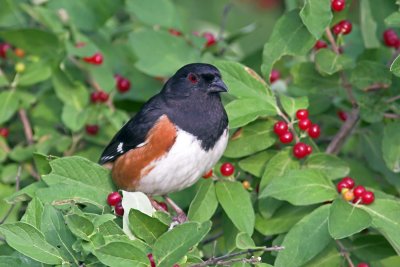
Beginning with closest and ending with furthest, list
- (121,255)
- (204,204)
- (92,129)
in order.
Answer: (121,255) < (204,204) < (92,129)

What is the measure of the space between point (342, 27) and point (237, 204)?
83 centimetres

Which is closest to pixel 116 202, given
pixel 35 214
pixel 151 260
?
pixel 35 214

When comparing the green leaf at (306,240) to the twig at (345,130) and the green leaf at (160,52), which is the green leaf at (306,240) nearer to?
the twig at (345,130)

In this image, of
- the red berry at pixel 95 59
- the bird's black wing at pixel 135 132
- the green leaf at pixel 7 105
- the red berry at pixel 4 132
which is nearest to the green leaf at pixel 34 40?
the red berry at pixel 95 59

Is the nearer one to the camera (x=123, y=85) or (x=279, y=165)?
(x=279, y=165)

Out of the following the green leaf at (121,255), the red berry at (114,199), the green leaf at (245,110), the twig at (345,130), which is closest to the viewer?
the green leaf at (121,255)

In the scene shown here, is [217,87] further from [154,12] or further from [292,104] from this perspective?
[154,12]

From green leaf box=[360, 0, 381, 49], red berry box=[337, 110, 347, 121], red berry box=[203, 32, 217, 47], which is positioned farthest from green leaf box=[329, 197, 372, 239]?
red berry box=[203, 32, 217, 47]

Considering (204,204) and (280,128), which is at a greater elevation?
(280,128)

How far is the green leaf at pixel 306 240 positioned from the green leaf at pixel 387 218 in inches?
6.0

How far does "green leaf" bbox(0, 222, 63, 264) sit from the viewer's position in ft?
7.85

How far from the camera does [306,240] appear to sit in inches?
112

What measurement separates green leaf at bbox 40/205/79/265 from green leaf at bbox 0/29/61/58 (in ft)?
4.92

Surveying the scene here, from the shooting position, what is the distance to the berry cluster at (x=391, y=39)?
358 cm
